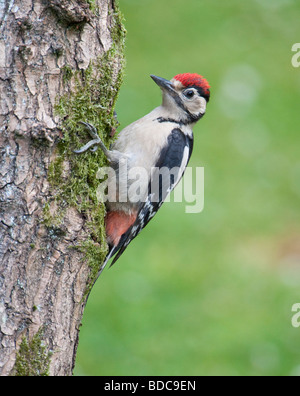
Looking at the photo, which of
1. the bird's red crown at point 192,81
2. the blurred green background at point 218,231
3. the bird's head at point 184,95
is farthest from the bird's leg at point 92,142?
the blurred green background at point 218,231

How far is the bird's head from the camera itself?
4836 millimetres

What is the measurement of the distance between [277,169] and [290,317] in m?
2.52

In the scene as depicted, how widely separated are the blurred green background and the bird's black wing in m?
1.70

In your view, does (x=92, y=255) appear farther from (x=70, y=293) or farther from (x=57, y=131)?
(x=57, y=131)

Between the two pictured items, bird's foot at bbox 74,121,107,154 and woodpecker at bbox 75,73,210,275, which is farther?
woodpecker at bbox 75,73,210,275

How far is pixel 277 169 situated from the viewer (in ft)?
27.1

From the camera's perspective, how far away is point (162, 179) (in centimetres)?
460

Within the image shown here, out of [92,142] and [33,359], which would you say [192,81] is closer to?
[92,142]

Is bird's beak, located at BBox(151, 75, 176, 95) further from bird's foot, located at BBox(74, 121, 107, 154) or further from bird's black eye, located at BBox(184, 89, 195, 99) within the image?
bird's foot, located at BBox(74, 121, 107, 154)

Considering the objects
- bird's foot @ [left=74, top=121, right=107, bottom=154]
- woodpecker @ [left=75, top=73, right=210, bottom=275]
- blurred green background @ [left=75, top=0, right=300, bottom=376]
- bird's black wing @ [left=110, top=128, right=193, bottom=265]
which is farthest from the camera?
blurred green background @ [left=75, top=0, right=300, bottom=376]

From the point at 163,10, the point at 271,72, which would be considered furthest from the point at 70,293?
the point at 163,10

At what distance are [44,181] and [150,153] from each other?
134 centimetres

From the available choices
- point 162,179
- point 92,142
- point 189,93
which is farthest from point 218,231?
point 92,142

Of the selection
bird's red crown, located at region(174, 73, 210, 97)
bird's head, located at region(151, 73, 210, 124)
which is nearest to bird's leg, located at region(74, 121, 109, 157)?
bird's head, located at region(151, 73, 210, 124)
